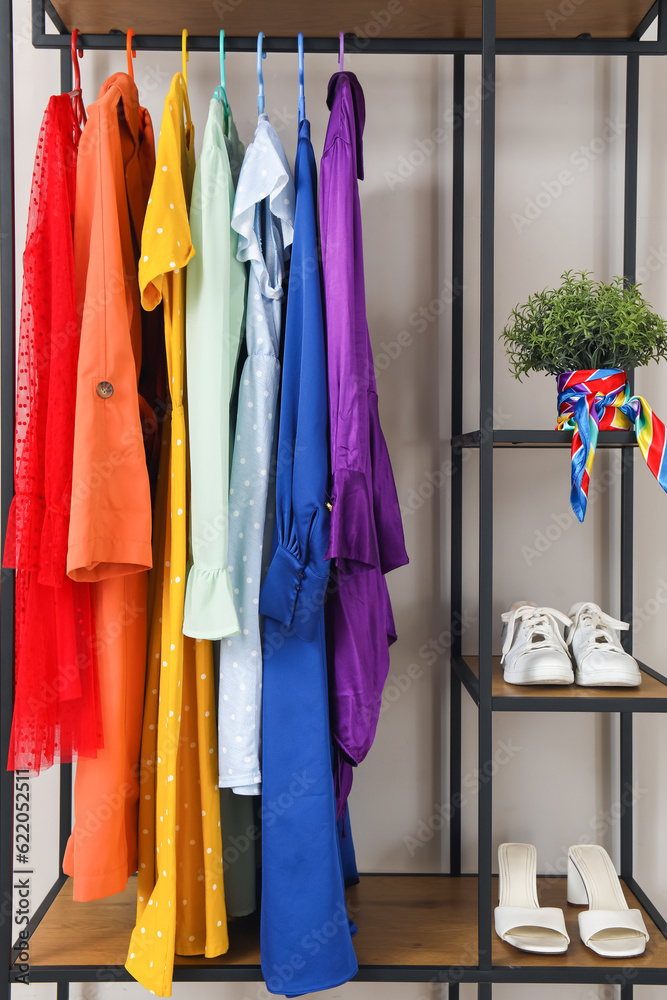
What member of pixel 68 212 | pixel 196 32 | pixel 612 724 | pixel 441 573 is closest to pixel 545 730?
pixel 612 724

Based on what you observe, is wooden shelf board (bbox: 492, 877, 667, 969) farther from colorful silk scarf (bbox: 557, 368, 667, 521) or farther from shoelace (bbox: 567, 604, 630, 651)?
colorful silk scarf (bbox: 557, 368, 667, 521)

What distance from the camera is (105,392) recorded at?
993 millimetres

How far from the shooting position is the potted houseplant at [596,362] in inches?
41.9

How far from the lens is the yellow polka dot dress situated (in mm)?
996

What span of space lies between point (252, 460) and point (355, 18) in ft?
2.73

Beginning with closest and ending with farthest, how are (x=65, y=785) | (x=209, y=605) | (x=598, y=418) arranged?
(x=209, y=605) → (x=598, y=418) → (x=65, y=785)

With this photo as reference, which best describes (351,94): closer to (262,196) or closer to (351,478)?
(262,196)

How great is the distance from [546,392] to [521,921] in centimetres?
98

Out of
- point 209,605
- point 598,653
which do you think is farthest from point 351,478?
point 598,653

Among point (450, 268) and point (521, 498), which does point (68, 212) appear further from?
point (521, 498)

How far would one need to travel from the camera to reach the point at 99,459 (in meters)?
1.00

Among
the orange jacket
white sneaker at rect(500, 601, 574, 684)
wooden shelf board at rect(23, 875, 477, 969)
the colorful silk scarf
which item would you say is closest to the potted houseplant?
the colorful silk scarf

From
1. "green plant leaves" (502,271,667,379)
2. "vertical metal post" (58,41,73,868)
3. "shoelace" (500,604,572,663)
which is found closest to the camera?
"green plant leaves" (502,271,667,379)

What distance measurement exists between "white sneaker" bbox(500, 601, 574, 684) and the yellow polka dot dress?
19.6 inches
